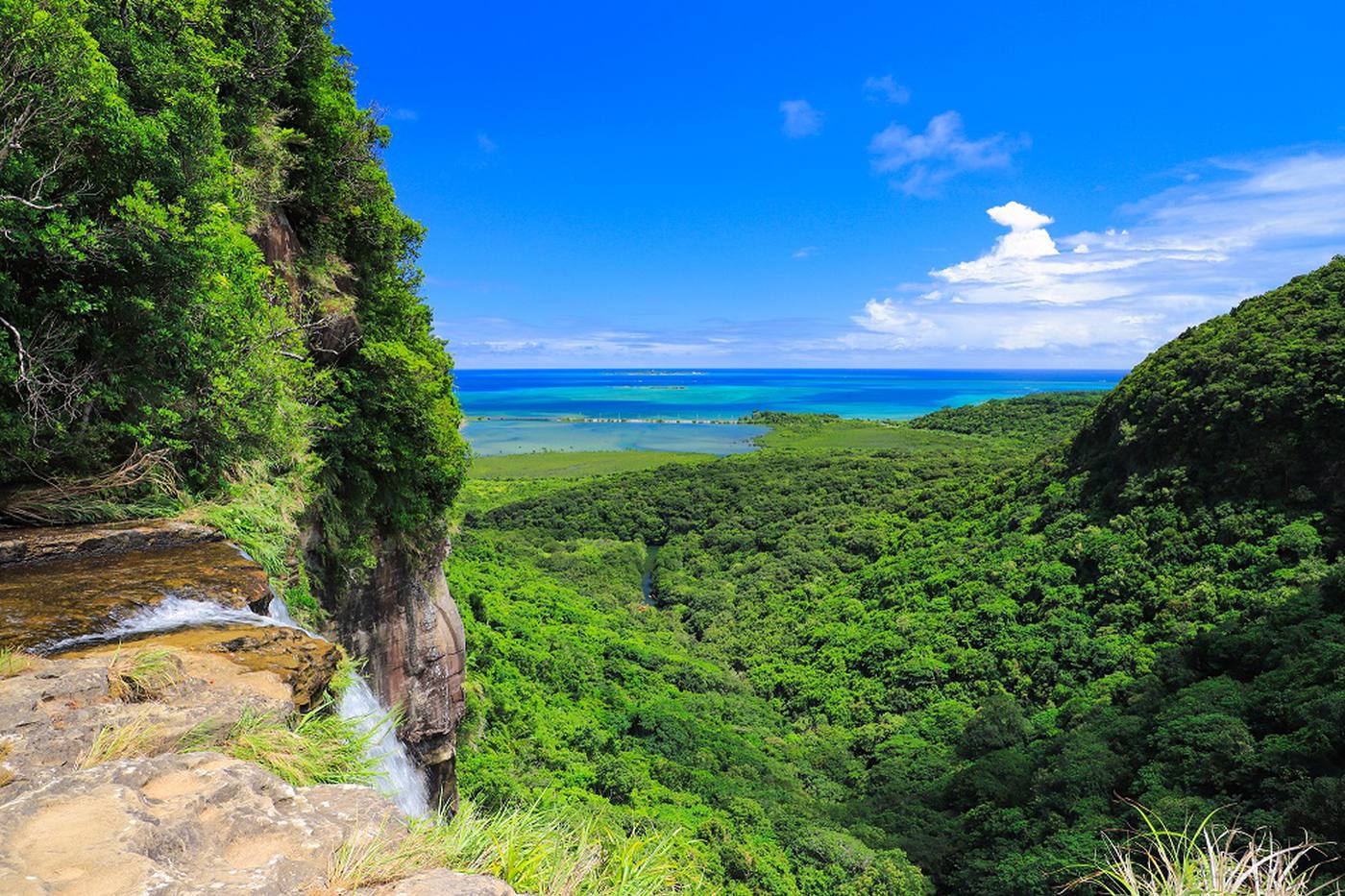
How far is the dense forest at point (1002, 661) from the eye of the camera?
19141 mm

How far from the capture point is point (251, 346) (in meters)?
8.11

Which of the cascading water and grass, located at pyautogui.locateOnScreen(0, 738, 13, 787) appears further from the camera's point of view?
the cascading water

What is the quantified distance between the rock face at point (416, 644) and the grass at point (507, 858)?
931cm

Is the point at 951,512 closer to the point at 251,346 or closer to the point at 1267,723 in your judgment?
the point at 1267,723

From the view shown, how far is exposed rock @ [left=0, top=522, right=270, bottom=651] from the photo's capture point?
4914mm

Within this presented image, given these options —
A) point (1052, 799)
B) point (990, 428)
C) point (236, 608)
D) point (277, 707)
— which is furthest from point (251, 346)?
point (990, 428)

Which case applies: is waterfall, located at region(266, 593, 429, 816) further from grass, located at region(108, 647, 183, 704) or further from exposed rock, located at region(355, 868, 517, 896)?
exposed rock, located at region(355, 868, 517, 896)

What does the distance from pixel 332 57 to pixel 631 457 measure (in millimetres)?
98454

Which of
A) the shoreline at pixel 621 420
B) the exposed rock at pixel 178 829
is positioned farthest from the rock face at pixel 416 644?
the shoreline at pixel 621 420

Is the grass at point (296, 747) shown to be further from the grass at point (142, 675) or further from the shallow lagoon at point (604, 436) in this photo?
the shallow lagoon at point (604, 436)

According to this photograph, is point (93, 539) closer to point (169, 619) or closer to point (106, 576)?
point (106, 576)

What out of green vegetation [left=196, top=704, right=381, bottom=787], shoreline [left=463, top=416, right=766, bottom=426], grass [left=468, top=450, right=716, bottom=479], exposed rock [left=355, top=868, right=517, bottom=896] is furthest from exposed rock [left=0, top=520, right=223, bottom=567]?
shoreline [left=463, top=416, right=766, bottom=426]

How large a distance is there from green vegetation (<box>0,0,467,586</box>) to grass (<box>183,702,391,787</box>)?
3.80m

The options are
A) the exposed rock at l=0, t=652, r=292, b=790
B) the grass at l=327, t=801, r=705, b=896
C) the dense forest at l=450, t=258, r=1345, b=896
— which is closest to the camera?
the grass at l=327, t=801, r=705, b=896
